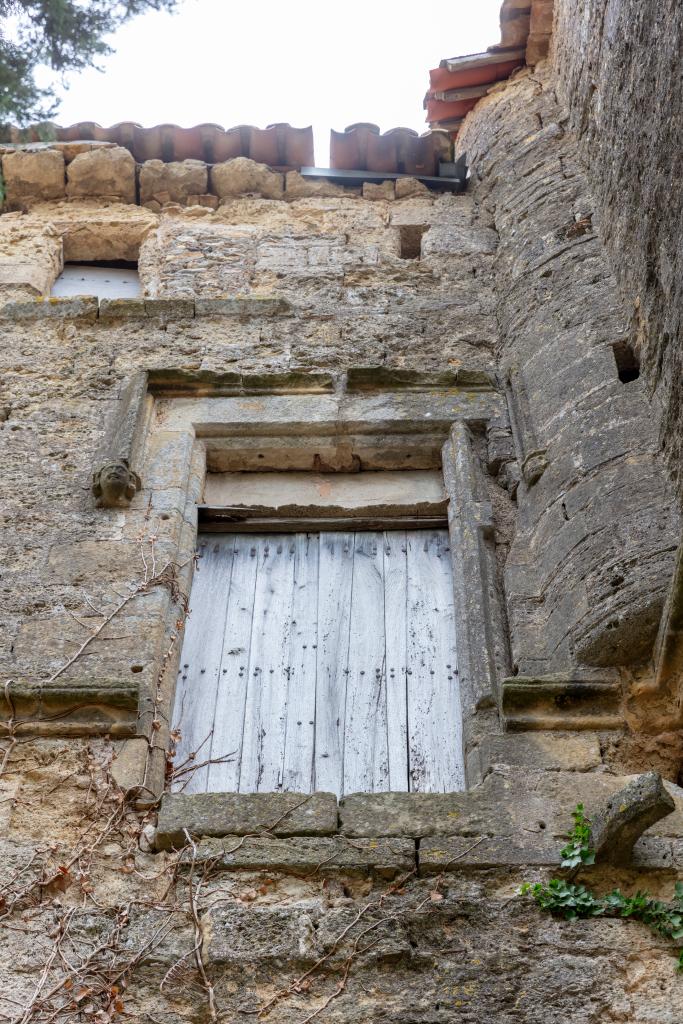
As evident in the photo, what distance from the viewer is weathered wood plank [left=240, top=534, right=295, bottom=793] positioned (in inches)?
175

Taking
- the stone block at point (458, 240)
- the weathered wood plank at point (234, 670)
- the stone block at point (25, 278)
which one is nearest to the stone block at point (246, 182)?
the stone block at point (458, 240)

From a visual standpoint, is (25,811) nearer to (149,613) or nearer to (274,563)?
(149,613)

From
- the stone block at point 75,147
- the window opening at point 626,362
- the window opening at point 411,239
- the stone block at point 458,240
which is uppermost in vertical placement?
the stone block at point 75,147

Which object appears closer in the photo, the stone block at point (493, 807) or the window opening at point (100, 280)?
the stone block at point (493, 807)

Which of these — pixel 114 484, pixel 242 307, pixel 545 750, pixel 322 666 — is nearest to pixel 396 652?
pixel 322 666

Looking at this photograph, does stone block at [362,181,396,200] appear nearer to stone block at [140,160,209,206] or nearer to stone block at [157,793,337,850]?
stone block at [140,160,209,206]

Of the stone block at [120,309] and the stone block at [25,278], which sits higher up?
the stone block at [25,278]

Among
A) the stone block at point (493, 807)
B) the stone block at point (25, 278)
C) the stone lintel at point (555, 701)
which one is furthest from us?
the stone block at point (25, 278)

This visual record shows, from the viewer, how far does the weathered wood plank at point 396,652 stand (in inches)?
175

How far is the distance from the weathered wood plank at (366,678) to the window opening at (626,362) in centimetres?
124

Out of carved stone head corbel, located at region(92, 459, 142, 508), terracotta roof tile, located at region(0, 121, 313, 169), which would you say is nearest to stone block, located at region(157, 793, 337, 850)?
carved stone head corbel, located at region(92, 459, 142, 508)

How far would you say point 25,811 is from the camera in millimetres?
4027

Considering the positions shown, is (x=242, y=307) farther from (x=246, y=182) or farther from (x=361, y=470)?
(x=246, y=182)

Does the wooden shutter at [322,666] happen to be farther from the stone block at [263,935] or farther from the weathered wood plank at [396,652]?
the stone block at [263,935]
